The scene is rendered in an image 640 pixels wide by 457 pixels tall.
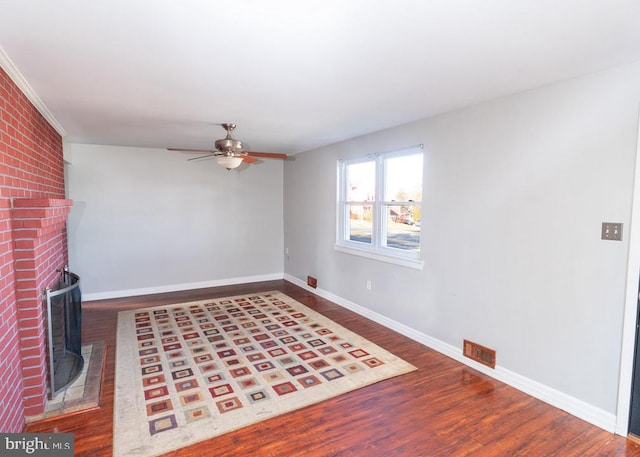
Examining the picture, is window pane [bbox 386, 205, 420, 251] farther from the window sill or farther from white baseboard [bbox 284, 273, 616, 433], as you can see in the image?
white baseboard [bbox 284, 273, 616, 433]

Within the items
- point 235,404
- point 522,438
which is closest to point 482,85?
point 522,438

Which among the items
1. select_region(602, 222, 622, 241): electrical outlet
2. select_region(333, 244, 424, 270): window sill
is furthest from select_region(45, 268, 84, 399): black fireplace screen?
A: select_region(602, 222, 622, 241): electrical outlet

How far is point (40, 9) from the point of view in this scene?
1.53 meters

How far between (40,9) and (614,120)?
3148 mm

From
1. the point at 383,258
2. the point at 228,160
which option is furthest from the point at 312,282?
the point at 228,160

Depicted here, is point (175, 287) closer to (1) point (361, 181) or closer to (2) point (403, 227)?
(1) point (361, 181)

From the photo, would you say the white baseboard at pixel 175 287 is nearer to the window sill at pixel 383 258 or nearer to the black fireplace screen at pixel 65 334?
the window sill at pixel 383 258

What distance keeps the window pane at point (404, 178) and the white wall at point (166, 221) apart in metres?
2.80

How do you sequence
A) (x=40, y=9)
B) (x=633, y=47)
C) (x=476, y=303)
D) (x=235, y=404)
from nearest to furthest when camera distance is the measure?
(x=40, y=9) → (x=633, y=47) → (x=235, y=404) → (x=476, y=303)

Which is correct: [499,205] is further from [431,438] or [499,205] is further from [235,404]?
[235,404]

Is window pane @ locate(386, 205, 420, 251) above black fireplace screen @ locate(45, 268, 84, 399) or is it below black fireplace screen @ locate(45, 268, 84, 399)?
above

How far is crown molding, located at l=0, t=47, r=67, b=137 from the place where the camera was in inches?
82.0
